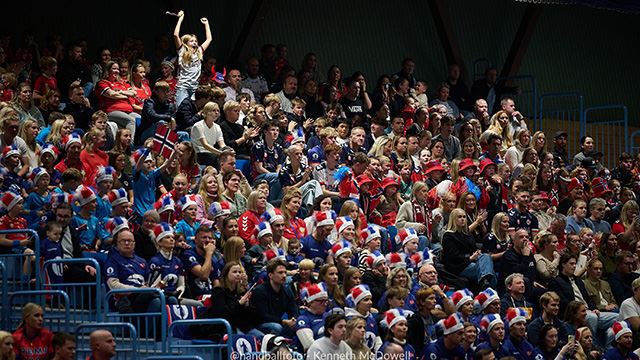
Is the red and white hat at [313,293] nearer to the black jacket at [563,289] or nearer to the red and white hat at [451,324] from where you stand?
the red and white hat at [451,324]

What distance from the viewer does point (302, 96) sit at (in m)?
18.2

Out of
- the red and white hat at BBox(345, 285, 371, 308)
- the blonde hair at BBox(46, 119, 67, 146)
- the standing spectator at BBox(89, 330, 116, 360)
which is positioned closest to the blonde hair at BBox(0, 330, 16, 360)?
the standing spectator at BBox(89, 330, 116, 360)

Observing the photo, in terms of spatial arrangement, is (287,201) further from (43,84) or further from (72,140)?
(43,84)

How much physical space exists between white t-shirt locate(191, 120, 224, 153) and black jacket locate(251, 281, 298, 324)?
11.8 feet

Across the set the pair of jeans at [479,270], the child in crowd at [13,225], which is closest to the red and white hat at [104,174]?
the child in crowd at [13,225]

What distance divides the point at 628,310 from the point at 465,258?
6.39 feet

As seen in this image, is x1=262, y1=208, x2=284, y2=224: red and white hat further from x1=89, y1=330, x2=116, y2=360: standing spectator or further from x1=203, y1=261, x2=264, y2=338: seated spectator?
x1=89, y1=330, x2=116, y2=360: standing spectator

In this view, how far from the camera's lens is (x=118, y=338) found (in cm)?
1127

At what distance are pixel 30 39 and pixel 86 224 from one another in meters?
4.60

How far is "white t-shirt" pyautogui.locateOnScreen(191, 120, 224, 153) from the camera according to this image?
15.3 meters

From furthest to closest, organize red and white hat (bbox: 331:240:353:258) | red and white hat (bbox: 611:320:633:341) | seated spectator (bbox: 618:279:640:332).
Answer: seated spectator (bbox: 618:279:640:332) < red and white hat (bbox: 611:320:633:341) < red and white hat (bbox: 331:240:353:258)

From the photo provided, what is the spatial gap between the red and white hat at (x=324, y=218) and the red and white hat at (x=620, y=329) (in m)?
3.31

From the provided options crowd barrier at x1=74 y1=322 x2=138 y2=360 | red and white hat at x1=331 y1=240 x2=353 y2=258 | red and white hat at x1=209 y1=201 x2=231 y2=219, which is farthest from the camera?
red and white hat at x1=209 y1=201 x2=231 y2=219

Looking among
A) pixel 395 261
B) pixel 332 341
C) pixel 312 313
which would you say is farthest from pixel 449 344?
pixel 395 261
